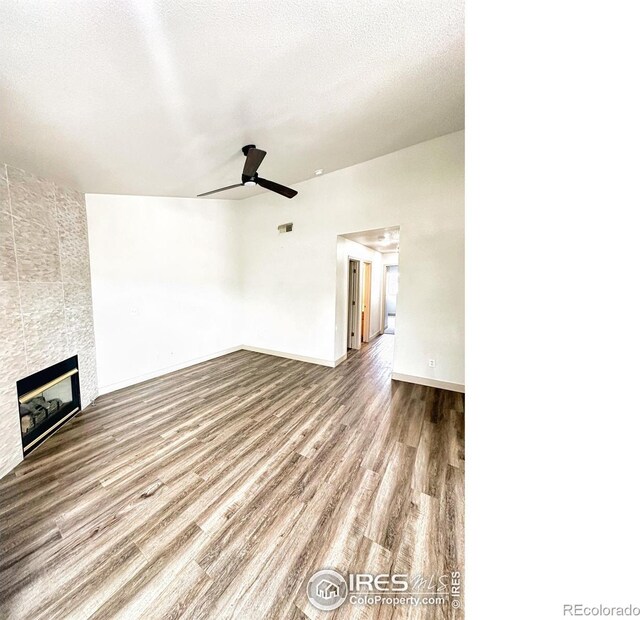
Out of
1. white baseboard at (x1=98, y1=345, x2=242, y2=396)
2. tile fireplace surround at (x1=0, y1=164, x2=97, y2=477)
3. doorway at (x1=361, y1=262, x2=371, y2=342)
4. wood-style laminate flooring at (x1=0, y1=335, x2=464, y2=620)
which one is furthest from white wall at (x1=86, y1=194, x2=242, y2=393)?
doorway at (x1=361, y1=262, x2=371, y2=342)

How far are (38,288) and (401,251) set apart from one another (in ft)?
13.2

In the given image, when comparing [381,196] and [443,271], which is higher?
[381,196]

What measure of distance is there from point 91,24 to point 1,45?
1.50 ft

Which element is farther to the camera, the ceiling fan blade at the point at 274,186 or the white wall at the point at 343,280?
the white wall at the point at 343,280

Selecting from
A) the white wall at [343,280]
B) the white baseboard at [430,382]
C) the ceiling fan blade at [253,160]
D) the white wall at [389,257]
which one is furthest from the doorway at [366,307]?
the ceiling fan blade at [253,160]

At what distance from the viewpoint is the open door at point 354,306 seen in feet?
16.3

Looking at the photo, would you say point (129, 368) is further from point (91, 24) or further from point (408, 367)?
point (408, 367)

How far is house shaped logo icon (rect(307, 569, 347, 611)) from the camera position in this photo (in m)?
1.09

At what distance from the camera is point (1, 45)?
46.5 inches

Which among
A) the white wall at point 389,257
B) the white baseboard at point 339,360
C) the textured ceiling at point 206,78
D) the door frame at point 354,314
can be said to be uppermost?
the textured ceiling at point 206,78

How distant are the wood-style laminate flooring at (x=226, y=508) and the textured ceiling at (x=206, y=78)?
2580 mm

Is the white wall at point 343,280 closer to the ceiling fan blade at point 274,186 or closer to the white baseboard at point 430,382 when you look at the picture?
the white baseboard at point 430,382
